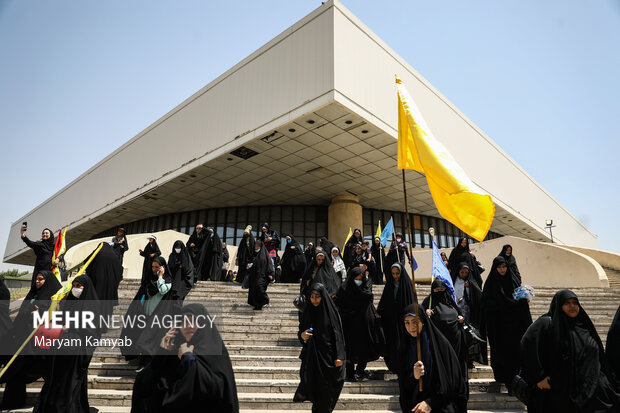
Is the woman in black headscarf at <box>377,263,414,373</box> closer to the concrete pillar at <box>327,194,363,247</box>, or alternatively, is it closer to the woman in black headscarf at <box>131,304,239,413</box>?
the woman in black headscarf at <box>131,304,239,413</box>

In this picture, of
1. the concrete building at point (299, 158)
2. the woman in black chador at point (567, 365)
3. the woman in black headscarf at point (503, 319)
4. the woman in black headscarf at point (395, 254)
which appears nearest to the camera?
the woman in black chador at point (567, 365)

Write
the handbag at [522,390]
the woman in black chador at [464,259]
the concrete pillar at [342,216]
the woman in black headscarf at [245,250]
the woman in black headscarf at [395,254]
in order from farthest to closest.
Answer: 1. the concrete pillar at [342,216]
2. the woman in black headscarf at [245,250]
3. the woman in black headscarf at [395,254]
4. the woman in black chador at [464,259]
5. the handbag at [522,390]

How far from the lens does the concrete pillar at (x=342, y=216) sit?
61.2 feet

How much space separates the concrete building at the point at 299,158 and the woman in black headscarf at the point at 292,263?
4.10m

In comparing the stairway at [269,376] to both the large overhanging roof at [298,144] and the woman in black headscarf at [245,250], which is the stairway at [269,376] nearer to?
the woman in black headscarf at [245,250]

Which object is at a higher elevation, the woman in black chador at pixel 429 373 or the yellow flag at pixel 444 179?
the yellow flag at pixel 444 179

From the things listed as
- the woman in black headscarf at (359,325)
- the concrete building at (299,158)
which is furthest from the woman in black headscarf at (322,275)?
the concrete building at (299,158)

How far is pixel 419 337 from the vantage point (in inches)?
125

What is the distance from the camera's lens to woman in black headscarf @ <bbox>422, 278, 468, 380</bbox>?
15.6 ft

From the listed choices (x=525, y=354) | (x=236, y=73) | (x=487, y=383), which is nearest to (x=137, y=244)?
(x=236, y=73)

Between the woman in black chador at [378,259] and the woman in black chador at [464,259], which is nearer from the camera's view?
the woman in black chador at [464,259]

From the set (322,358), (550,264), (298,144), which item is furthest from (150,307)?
(550,264)

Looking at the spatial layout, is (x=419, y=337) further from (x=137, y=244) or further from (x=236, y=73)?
(x=236, y=73)

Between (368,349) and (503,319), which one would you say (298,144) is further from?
(503,319)
